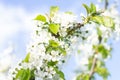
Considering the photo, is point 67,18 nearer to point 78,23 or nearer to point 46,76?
point 78,23

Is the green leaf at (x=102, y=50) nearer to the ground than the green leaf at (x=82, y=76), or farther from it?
farther from it

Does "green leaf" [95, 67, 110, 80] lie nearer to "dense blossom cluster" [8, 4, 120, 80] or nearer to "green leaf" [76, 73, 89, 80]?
"green leaf" [76, 73, 89, 80]

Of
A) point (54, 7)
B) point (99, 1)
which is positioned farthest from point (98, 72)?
point (54, 7)

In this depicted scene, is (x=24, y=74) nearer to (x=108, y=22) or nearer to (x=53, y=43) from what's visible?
(x=53, y=43)

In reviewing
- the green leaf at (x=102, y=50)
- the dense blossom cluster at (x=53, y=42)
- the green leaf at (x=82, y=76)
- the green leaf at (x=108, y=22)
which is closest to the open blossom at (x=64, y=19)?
the dense blossom cluster at (x=53, y=42)

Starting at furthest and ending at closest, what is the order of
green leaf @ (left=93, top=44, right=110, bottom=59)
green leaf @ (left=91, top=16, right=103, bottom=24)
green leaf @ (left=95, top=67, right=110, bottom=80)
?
green leaf @ (left=93, top=44, right=110, bottom=59)
green leaf @ (left=95, top=67, right=110, bottom=80)
green leaf @ (left=91, top=16, right=103, bottom=24)

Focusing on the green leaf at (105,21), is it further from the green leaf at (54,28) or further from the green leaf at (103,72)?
the green leaf at (103,72)

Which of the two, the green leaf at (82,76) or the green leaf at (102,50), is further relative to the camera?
the green leaf at (102,50)

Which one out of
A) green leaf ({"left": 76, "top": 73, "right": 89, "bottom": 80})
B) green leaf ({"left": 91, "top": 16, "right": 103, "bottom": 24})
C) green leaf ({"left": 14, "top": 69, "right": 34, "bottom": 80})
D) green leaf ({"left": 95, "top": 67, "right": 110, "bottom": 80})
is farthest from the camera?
green leaf ({"left": 95, "top": 67, "right": 110, "bottom": 80})

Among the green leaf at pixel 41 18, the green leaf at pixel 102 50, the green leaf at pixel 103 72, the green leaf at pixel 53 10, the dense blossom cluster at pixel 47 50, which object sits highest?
the green leaf at pixel 102 50


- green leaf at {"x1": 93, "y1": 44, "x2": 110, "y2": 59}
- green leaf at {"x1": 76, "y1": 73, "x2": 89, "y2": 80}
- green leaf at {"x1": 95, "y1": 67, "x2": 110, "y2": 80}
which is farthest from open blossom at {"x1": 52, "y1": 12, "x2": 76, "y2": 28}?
green leaf at {"x1": 93, "y1": 44, "x2": 110, "y2": 59}

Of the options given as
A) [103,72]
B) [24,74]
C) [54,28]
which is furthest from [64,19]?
[103,72]

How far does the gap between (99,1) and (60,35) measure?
5.58 m

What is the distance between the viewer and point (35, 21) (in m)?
2.08
